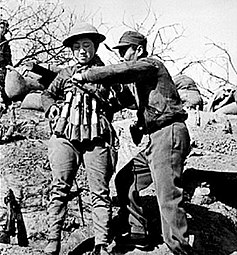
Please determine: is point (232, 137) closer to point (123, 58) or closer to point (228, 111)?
point (228, 111)

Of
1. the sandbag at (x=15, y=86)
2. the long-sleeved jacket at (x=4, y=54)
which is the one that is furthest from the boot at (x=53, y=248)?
the long-sleeved jacket at (x=4, y=54)

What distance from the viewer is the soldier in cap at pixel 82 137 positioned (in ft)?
12.5

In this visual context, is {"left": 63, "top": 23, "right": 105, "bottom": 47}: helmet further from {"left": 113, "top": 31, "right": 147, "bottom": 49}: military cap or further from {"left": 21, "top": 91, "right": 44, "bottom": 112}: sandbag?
{"left": 21, "top": 91, "right": 44, "bottom": 112}: sandbag

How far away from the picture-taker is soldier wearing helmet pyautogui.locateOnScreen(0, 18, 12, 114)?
303 inches

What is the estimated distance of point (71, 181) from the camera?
3914 mm

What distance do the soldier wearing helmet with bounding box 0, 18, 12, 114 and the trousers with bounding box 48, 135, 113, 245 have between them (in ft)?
11.5

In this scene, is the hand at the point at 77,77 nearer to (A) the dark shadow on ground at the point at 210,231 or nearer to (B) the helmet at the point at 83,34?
(B) the helmet at the point at 83,34

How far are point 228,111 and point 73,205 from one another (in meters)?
3.89

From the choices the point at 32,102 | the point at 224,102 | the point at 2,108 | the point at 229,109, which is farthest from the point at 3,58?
the point at 229,109

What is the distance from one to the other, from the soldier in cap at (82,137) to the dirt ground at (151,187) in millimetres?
580

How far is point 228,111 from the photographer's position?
26.9 ft

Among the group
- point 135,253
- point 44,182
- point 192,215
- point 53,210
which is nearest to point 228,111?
point 192,215

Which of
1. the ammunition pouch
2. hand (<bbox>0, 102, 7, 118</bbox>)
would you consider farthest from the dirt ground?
the ammunition pouch

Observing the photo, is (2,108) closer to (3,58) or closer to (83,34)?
(3,58)
